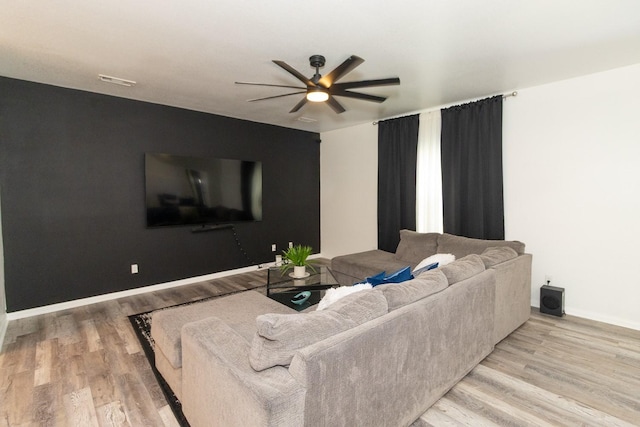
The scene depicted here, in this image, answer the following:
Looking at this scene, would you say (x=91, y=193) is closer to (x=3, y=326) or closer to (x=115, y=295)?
(x=115, y=295)

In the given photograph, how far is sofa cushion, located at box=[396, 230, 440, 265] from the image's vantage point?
4.09 meters

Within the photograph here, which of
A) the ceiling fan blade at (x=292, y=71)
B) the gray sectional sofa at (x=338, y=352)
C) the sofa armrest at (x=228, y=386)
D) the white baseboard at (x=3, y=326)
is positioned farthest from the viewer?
the white baseboard at (x=3, y=326)

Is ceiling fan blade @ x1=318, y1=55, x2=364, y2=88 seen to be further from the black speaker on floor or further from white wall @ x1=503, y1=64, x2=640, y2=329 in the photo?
the black speaker on floor

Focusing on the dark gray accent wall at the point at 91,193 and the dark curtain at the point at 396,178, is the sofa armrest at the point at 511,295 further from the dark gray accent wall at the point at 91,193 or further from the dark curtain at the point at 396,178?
the dark gray accent wall at the point at 91,193

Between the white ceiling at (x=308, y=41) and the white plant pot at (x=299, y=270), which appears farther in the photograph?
the white plant pot at (x=299, y=270)

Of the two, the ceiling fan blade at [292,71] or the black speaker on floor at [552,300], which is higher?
the ceiling fan blade at [292,71]

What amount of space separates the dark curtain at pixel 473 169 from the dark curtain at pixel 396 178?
527mm

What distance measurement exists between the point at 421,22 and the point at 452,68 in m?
→ 1.06

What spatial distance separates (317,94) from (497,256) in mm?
2227

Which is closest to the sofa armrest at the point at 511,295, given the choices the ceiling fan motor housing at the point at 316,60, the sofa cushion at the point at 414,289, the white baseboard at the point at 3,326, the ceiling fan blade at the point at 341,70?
the sofa cushion at the point at 414,289

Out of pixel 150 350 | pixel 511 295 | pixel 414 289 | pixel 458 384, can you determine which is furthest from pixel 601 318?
pixel 150 350

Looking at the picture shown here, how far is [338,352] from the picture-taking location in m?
1.38

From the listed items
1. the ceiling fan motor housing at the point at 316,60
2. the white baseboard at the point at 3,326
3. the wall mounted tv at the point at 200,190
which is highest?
the ceiling fan motor housing at the point at 316,60

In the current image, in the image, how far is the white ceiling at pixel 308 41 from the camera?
214 centimetres
